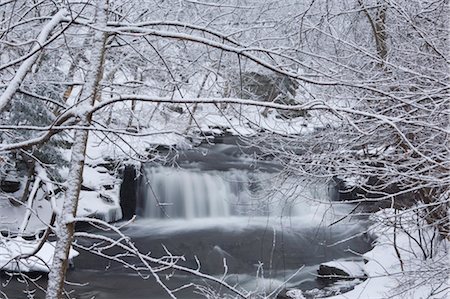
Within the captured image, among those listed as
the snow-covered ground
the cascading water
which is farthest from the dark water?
the snow-covered ground

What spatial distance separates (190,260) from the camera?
9.95 meters

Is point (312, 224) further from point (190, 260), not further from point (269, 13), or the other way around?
point (269, 13)

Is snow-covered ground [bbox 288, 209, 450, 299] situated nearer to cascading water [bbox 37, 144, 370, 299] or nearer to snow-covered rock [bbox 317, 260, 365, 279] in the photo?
snow-covered rock [bbox 317, 260, 365, 279]

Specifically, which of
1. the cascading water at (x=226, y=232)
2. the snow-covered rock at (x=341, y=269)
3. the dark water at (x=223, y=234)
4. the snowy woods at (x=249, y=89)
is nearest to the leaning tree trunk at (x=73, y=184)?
the snowy woods at (x=249, y=89)

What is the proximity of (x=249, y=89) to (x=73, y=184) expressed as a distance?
3.00 meters

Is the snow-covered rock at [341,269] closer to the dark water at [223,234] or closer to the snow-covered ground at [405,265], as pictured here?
the snow-covered ground at [405,265]

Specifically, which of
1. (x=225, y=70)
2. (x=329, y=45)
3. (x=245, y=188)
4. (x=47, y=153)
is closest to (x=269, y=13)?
(x=225, y=70)

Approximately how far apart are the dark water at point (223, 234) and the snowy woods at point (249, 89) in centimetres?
A: 130

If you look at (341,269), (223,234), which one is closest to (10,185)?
(223,234)

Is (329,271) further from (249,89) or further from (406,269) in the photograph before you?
(249,89)

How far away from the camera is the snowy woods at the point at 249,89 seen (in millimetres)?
2256

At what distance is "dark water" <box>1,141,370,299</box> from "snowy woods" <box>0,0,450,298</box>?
51.2 inches

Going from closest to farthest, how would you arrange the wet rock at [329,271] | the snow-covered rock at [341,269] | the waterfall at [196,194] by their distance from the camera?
the snow-covered rock at [341,269], the wet rock at [329,271], the waterfall at [196,194]

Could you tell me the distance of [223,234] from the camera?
11375 millimetres
